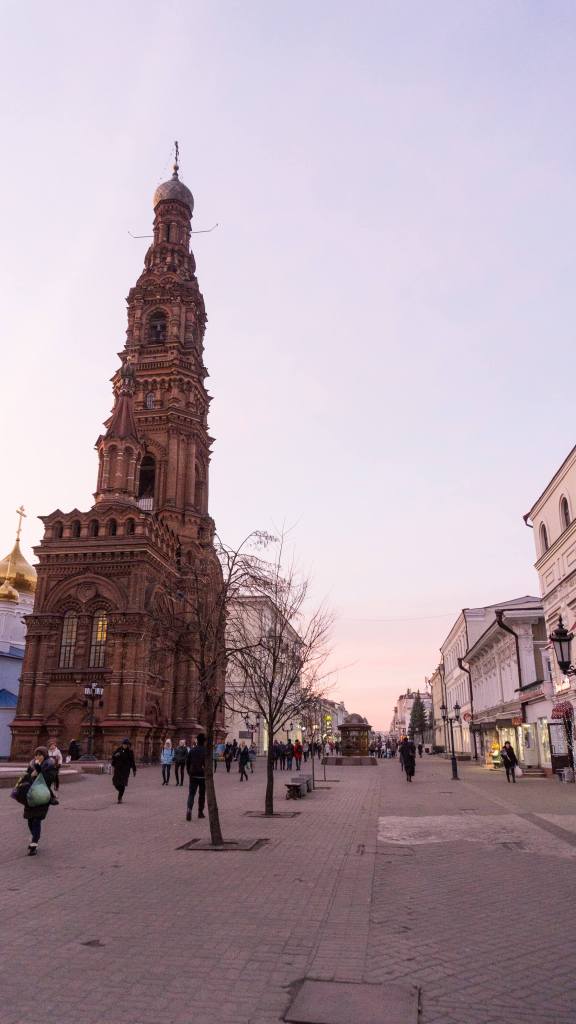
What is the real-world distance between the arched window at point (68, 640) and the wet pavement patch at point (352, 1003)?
40.7 meters

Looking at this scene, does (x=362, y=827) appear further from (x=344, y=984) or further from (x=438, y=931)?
(x=344, y=984)

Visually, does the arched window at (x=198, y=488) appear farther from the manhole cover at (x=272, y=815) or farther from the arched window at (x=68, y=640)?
the manhole cover at (x=272, y=815)

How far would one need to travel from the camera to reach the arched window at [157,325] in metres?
62.6

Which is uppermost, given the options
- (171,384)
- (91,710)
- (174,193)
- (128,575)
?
(174,193)

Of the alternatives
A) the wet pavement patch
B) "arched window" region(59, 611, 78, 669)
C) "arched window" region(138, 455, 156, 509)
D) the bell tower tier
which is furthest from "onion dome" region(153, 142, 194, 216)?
the wet pavement patch

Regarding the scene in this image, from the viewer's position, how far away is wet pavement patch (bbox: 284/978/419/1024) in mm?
4992

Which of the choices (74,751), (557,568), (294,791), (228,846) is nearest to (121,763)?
(294,791)

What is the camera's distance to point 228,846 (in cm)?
1252

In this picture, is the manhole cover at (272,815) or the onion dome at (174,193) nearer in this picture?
the manhole cover at (272,815)

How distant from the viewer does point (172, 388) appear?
59031 mm

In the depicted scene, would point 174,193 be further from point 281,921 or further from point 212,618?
point 281,921

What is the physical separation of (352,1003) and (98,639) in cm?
4089

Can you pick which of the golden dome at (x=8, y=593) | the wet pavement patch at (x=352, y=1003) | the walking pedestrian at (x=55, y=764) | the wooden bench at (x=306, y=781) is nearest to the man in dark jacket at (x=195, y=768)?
the walking pedestrian at (x=55, y=764)

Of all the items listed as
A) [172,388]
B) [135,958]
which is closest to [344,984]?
[135,958]
